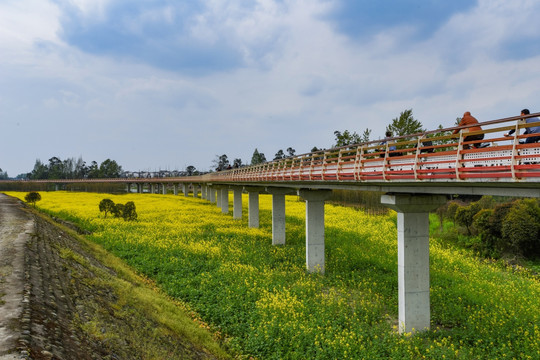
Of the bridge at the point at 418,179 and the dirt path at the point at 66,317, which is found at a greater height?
the bridge at the point at 418,179

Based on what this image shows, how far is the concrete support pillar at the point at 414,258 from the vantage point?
515 inches

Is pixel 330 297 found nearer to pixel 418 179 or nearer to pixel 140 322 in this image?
pixel 418 179

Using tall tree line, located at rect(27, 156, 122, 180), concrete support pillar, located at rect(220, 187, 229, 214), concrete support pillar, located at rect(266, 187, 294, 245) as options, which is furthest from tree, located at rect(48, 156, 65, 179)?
concrete support pillar, located at rect(266, 187, 294, 245)

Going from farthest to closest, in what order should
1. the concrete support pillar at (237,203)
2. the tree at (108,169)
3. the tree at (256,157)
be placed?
the tree at (108,169) < the tree at (256,157) < the concrete support pillar at (237,203)

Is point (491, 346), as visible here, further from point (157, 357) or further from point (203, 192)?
point (203, 192)

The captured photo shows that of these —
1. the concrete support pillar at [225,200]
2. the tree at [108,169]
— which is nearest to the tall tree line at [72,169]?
the tree at [108,169]

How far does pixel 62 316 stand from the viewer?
8.88m

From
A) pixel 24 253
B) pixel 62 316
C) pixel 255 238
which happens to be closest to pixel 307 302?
pixel 62 316

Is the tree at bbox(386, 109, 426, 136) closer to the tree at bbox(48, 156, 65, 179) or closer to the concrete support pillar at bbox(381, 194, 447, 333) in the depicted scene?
the concrete support pillar at bbox(381, 194, 447, 333)

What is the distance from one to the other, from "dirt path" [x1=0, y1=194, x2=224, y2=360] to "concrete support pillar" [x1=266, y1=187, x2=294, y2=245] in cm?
1481

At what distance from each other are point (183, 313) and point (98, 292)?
3695 millimetres

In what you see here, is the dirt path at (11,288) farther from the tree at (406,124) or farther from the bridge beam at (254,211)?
the tree at (406,124)

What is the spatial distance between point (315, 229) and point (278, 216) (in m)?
7.03

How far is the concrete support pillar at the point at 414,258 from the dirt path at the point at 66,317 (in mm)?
7416
